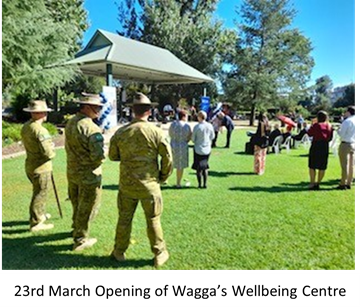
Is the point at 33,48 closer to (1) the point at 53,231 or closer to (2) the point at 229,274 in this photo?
(1) the point at 53,231

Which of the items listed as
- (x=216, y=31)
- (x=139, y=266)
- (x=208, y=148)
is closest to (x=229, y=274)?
(x=139, y=266)

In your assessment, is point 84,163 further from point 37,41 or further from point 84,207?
point 37,41

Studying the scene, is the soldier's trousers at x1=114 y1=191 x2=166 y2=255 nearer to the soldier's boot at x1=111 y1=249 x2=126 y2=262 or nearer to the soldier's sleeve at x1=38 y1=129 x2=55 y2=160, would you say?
the soldier's boot at x1=111 y1=249 x2=126 y2=262

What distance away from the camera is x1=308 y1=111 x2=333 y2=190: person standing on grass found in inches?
225

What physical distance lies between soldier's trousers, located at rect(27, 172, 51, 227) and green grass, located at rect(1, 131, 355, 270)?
0.63 ft

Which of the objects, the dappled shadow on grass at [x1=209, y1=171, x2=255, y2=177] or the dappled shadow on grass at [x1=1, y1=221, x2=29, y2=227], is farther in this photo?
the dappled shadow on grass at [x1=209, y1=171, x2=255, y2=177]

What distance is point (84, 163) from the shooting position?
3.07 m

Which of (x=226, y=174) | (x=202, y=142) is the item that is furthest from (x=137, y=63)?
(x=226, y=174)

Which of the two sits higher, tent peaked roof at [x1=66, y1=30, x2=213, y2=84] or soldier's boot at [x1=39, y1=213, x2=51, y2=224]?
tent peaked roof at [x1=66, y1=30, x2=213, y2=84]

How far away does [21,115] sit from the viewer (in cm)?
474

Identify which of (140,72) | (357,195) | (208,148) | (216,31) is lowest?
(357,195)

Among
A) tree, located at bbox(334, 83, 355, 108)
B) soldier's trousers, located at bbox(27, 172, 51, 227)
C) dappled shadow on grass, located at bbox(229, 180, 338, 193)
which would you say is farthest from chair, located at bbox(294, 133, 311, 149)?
soldier's trousers, located at bbox(27, 172, 51, 227)

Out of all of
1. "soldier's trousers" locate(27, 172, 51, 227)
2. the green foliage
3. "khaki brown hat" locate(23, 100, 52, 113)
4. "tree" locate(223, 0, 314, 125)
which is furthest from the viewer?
"tree" locate(223, 0, 314, 125)

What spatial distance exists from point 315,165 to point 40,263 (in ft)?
16.5
